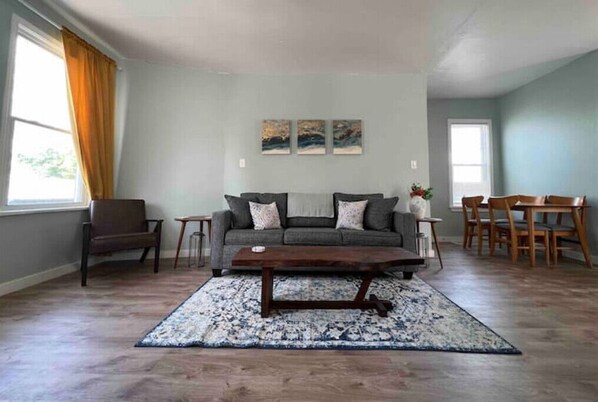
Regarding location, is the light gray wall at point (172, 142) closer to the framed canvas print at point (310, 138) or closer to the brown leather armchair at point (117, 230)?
the brown leather armchair at point (117, 230)

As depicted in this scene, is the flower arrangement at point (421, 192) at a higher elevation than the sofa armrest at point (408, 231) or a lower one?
higher

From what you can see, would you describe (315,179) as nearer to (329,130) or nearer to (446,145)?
(329,130)

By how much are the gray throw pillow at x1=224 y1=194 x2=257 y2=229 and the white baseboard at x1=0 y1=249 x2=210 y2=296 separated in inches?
37.1

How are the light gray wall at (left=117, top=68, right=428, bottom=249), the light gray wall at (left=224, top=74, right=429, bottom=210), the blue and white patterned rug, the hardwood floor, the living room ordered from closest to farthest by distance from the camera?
the hardwood floor → the living room → the blue and white patterned rug → the light gray wall at (left=117, top=68, right=428, bottom=249) → the light gray wall at (left=224, top=74, right=429, bottom=210)

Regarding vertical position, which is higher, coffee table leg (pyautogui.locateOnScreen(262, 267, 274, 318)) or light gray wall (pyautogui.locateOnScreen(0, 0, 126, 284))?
light gray wall (pyautogui.locateOnScreen(0, 0, 126, 284))

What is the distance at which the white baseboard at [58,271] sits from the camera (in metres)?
2.27

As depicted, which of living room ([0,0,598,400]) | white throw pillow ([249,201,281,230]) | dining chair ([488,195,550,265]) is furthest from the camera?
dining chair ([488,195,550,265])

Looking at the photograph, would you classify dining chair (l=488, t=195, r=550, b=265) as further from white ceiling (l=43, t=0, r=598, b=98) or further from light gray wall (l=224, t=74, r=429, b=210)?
white ceiling (l=43, t=0, r=598, b=98)

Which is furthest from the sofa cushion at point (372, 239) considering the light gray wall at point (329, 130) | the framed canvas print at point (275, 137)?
the framed canvas print at point (275, 137)

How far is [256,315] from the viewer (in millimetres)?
1828

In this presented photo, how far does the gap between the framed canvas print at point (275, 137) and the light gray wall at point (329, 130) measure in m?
0.09

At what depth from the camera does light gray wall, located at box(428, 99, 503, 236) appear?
197 inches

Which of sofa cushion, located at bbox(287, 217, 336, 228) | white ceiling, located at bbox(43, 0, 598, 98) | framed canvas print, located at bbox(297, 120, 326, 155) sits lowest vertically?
→ sofa cushion, located at bbox(287, 217, 336, 228)

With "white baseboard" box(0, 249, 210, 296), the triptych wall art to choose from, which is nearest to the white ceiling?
the triptych wall art
